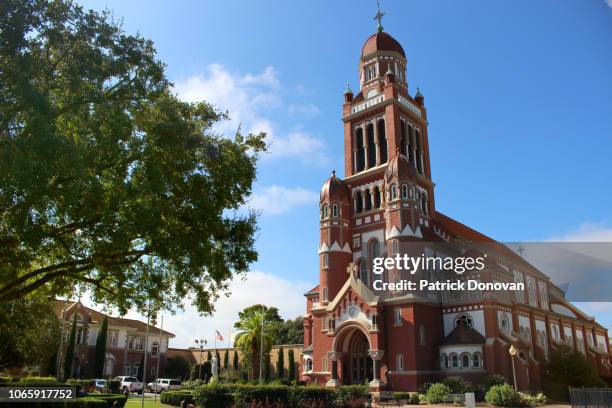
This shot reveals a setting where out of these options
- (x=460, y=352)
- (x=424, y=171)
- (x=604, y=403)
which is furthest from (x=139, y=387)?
(x=604, y=403)

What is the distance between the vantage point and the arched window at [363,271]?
134 ft

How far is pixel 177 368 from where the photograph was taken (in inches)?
2643

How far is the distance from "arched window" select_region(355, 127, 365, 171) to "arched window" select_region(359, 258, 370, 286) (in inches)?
356

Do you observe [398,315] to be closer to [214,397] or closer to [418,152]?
[418,152]

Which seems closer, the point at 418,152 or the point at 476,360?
the point at 476,360

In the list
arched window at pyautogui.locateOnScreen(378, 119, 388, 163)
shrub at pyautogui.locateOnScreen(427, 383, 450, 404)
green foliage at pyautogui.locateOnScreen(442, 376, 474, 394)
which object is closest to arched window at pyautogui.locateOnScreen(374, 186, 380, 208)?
arched window at pyautogui.locateOnScreen(378, 119, 388, 163)

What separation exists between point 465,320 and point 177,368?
44.3 metres

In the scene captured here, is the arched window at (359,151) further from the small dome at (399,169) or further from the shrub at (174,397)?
the shrub at (174,397)

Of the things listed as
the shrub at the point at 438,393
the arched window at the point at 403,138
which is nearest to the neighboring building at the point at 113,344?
the arched window at the point at 403,138

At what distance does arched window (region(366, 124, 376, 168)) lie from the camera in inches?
1784

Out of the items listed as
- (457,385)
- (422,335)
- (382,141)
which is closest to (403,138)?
(382,141)

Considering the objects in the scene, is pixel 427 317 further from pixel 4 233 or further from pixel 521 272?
pixel 4 233

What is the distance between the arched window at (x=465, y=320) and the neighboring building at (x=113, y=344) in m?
34.2

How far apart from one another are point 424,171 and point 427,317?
50.9ft
